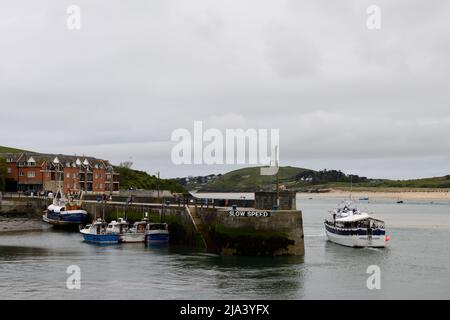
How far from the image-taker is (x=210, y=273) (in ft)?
150

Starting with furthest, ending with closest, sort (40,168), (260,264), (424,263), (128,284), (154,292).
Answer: (40,168) → (424,263) → (260,264) → (128,284) → (154,292)

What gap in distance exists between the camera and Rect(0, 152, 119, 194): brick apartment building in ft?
421

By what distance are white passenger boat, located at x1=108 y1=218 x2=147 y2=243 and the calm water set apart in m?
1.71

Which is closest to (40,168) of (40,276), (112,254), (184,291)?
(112,254)

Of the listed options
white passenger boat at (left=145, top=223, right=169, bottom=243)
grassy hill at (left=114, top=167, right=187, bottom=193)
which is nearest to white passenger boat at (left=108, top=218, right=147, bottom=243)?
white passenger boat at (left=145, top=223, right=169, bottom=243)

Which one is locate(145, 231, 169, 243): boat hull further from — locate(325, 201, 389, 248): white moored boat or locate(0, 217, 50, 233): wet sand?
locate(0, 217, 50, 233): wet sand

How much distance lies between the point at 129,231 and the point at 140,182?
94123 millimetres

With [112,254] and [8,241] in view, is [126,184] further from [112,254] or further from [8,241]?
[112,254]

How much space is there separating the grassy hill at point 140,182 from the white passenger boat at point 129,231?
8241 cm

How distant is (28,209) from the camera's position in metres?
101

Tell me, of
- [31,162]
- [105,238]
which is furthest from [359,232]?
[31,162]

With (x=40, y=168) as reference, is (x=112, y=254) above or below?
below
